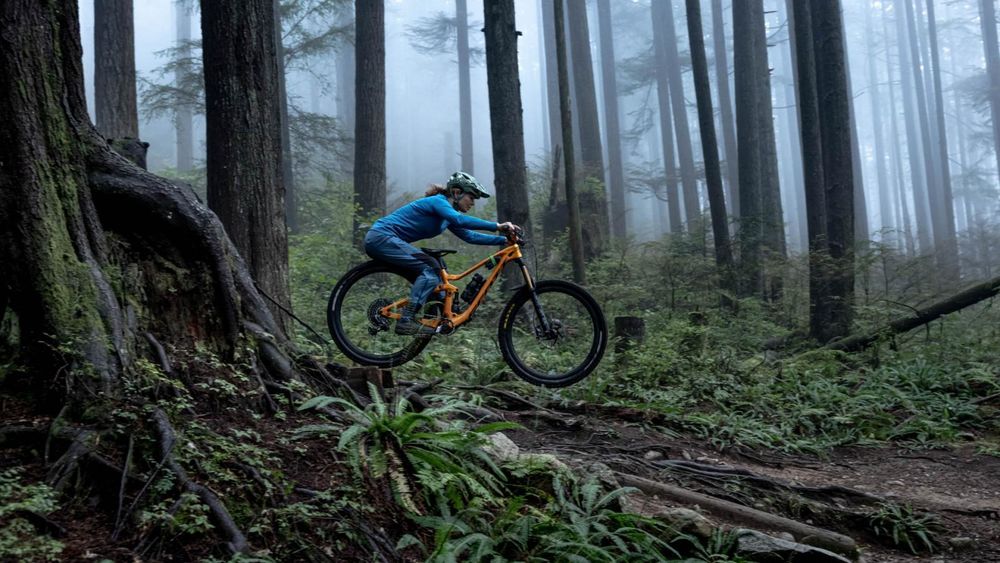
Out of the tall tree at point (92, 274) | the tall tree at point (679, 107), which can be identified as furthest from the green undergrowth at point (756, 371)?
the tall tree at point (679, 107)

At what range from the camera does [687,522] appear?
4.44 m

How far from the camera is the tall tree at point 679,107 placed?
29.2 m

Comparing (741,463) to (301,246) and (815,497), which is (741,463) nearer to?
(815,497)

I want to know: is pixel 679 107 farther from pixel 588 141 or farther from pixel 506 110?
pixel 506 110

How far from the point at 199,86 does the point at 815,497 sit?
18558 mm

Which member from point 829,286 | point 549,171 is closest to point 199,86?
point 549,171

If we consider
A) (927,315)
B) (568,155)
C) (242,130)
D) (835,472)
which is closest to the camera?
(835,472)

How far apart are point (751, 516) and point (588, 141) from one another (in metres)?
20.4

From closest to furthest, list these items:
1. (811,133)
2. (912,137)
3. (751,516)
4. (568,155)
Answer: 1. (751,516)
2. (568,155)
3. (811,133)
4. (912,137)

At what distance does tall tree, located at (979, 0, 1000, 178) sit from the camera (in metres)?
40.1

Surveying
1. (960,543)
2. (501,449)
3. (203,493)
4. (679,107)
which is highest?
(679,107)

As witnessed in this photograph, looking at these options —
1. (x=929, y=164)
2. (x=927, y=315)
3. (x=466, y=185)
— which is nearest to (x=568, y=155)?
(x=927, y=315)

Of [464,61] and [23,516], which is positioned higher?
[464,61]

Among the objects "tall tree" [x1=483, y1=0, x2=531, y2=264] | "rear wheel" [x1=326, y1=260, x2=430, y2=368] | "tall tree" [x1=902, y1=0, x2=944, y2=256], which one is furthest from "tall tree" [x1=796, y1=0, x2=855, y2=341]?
"tall tree" [x1=902, y1=0, x2=944, y2=256]
